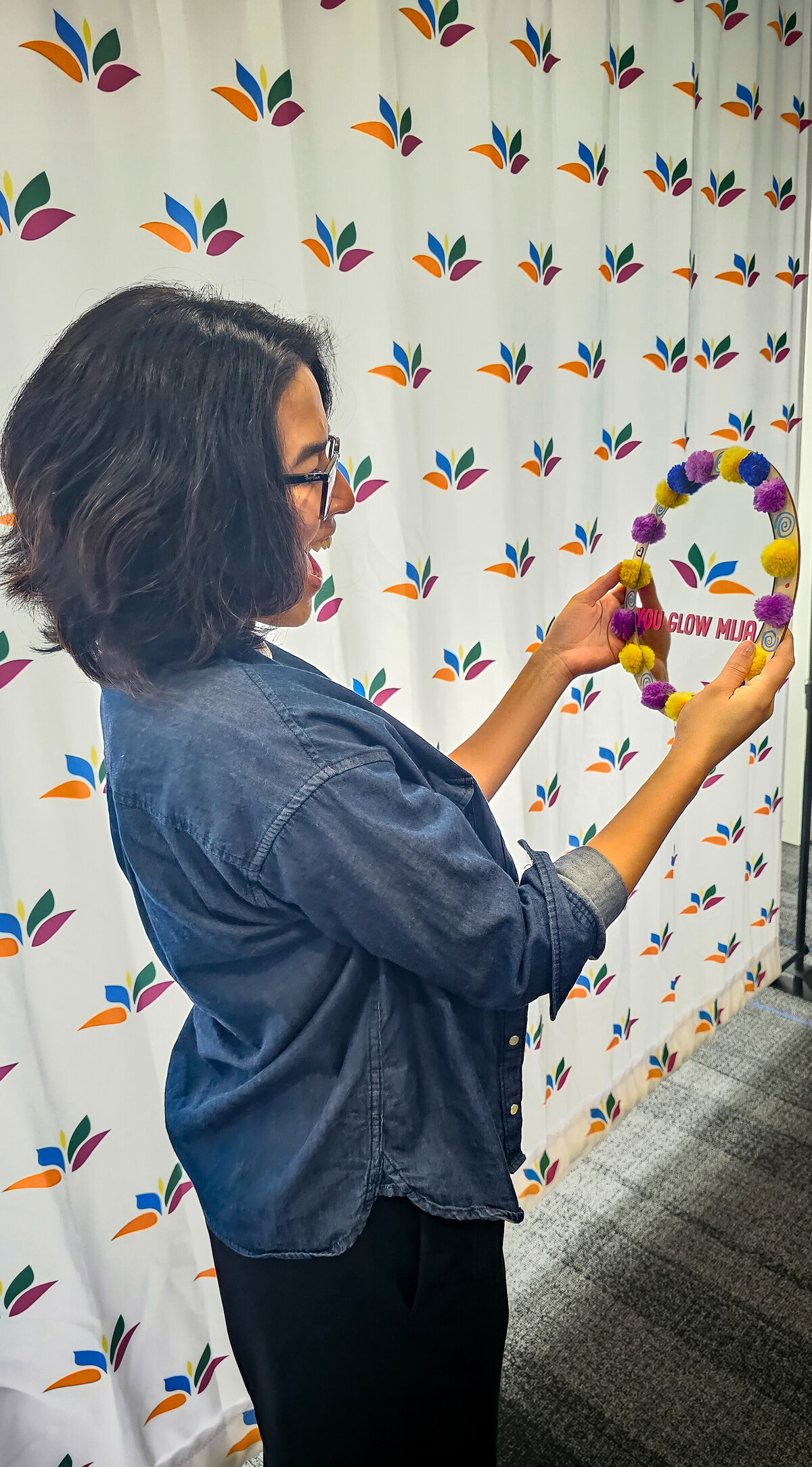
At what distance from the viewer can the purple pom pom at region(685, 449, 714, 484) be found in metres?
1.20

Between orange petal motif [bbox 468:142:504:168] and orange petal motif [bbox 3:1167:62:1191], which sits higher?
orange petal motif [bbox 468:142:504:168]

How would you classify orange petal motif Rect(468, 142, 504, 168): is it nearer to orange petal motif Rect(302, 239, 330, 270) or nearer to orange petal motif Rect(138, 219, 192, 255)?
orange petal motif Rect(302, 239, 330, 270)

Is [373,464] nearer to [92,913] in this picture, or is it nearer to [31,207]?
[31,207]

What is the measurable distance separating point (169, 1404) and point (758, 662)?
137 centimetres

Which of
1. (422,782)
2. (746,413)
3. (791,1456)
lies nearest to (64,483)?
(422,782)

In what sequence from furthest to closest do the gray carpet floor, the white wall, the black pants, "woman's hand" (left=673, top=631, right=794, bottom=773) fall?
the white wall → the gray carpet floor → "woman's hand" (left=673, top=631, right=794, bottom=773) → the black pants

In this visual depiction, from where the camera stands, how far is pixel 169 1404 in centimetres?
140

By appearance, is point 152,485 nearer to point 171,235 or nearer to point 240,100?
point 171,235

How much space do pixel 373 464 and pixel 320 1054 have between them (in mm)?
894

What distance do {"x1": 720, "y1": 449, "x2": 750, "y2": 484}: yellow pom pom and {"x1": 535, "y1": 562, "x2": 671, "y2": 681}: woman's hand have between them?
168mm

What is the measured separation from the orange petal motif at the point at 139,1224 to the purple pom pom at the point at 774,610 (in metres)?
1.17

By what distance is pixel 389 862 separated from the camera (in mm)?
716

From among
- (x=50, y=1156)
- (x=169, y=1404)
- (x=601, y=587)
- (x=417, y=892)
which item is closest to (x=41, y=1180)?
(x=50, y=1156)

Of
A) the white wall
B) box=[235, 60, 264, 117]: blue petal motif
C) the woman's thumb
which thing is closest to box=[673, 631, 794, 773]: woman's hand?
the woman's thumb
